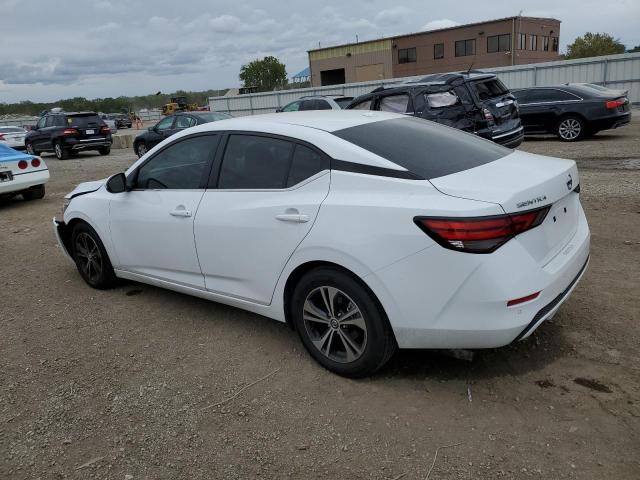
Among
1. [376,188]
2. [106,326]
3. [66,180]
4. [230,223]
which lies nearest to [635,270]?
[376,188]

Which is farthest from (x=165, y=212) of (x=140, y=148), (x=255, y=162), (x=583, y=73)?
(x=583, y=73)

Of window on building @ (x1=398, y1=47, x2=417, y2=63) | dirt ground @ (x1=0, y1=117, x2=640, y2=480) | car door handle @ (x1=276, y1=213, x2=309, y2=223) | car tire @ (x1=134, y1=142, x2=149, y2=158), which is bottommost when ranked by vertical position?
dirt ground @ (x1=0, y1=117, x2=640, y2=480)

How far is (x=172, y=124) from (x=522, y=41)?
48.7 meters

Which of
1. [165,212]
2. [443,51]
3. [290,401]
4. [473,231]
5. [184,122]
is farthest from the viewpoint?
[443,51]

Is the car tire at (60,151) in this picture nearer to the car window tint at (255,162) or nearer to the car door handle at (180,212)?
the car door handle at (180,212)

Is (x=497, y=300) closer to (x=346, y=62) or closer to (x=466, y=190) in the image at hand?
(x=466, y=190)

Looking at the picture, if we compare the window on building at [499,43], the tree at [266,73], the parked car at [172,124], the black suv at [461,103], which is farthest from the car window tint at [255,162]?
the tree at [266,73]

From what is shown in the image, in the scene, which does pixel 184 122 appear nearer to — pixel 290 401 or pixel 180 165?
pixel 180 165

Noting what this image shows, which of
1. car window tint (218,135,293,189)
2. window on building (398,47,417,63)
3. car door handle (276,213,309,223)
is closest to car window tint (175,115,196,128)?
car window tint (218,135,293,189)

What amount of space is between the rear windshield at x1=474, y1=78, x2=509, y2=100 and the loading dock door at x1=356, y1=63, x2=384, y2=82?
169ft

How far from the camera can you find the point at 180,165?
421 centimetres

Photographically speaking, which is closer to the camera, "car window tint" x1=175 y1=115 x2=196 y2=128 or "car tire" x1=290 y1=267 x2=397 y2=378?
"car tire" x1=290 y1=267 x2=397 y2=378

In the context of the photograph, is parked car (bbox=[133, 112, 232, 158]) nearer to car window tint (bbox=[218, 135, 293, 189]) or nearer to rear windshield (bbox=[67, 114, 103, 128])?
rear windshield (bbox=[67, 114, 103, 128])

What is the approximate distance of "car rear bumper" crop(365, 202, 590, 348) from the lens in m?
2.67
